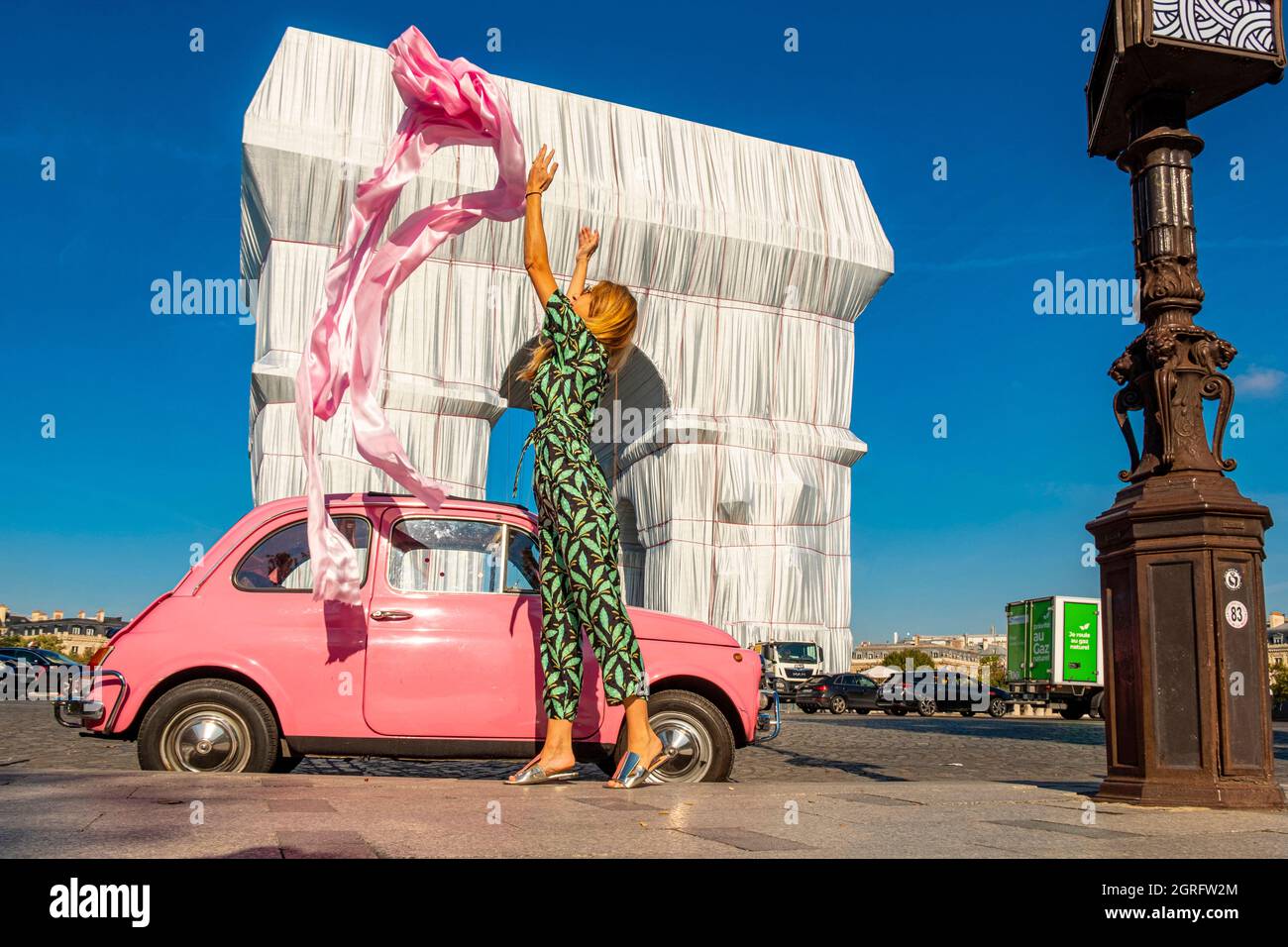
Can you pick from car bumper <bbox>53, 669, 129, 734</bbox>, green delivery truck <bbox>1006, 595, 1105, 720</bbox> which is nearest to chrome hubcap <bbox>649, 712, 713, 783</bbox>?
car bumper <bbox>53, 669, 129, 734</bbox>

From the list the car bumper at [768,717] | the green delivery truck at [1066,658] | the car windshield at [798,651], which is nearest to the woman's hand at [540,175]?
the car bumper at [768,717]

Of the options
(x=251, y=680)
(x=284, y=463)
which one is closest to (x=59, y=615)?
(x=284, y=463)

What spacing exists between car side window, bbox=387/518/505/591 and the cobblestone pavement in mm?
1063

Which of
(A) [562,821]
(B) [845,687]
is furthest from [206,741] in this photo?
(B) [845,687]

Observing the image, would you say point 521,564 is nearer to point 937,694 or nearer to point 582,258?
point 582,258

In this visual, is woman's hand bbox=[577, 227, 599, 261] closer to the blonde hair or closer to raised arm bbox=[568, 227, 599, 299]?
raised arm bbox=[568, 227, 599, 299]

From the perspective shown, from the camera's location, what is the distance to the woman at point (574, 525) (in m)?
4.75

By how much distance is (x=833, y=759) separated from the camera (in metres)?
10.2

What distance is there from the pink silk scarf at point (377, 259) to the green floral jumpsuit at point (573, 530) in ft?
2.28

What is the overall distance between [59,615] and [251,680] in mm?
166603

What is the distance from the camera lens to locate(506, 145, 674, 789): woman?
4.75 m

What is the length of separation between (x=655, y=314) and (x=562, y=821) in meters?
25.4

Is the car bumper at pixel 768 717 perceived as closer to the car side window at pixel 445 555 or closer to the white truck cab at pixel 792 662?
the car side window at pixel 445 555
